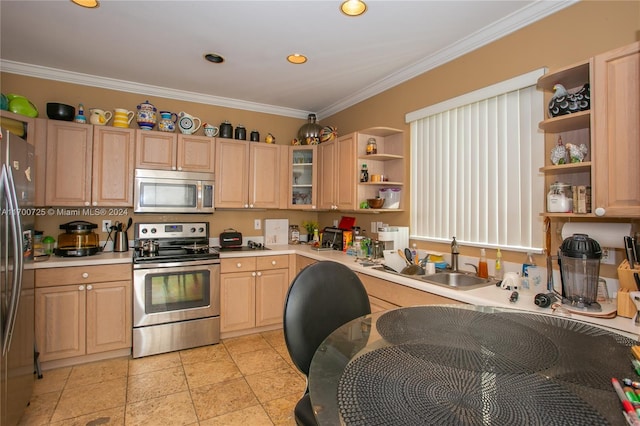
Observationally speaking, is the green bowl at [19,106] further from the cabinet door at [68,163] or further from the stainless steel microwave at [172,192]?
the stainless steel microwave at [172,192]

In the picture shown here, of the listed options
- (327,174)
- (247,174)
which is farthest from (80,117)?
(327,174)

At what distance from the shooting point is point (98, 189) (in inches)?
121

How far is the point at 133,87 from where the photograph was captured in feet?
11.2

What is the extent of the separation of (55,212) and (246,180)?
6.06 ft

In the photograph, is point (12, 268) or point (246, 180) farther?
point (246, 180)

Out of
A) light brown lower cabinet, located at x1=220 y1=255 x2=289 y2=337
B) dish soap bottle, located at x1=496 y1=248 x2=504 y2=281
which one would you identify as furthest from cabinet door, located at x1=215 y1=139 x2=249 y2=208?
dish soap bottle, located at x1=496 y1=248 x2=504 y2=281

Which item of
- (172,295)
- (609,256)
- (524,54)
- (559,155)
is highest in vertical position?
(524,54)

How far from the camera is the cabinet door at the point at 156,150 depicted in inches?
127

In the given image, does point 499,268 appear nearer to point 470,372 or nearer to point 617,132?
point 617,132

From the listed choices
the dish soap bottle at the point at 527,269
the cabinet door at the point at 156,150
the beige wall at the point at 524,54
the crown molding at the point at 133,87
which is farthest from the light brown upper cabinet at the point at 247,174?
the dish soap bottle at the point at 527,269

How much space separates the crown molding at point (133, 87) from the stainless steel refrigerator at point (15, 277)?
1.51m

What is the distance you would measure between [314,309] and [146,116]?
291cm

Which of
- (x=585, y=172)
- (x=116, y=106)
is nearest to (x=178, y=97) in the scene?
(x=116, y=106)

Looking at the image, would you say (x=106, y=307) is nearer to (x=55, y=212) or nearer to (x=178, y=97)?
(x=55, y=212)
